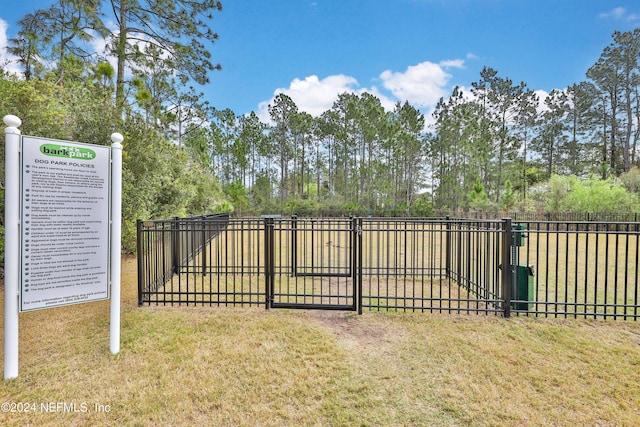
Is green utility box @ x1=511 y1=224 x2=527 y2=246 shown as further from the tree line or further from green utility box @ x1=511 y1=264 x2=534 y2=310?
the tree line

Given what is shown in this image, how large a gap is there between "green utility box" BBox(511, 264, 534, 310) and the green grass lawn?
40 centimetres

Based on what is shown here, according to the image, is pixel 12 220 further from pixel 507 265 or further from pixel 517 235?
pixel 517 235

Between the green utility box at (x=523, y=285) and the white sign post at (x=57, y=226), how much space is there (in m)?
5.11

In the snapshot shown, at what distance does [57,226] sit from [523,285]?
18.8 ft

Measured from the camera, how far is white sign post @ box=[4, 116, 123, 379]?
2555 mm

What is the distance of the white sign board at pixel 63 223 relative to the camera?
2.61 meters

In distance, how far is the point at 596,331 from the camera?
3.67 meters

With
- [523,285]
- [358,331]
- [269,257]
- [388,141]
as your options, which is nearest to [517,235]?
[523,285]

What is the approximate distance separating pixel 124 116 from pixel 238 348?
25.4 feet

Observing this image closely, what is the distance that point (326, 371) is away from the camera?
9.32 feet

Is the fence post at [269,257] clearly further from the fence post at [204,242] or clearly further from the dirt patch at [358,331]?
the fence post at [204,242]

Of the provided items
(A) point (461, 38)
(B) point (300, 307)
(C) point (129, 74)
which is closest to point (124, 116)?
(C) point (129, 74)

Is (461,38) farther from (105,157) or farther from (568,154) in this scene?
(568,154)

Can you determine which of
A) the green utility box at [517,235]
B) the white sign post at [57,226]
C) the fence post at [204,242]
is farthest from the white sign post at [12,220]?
the green utility box at [517,235]
